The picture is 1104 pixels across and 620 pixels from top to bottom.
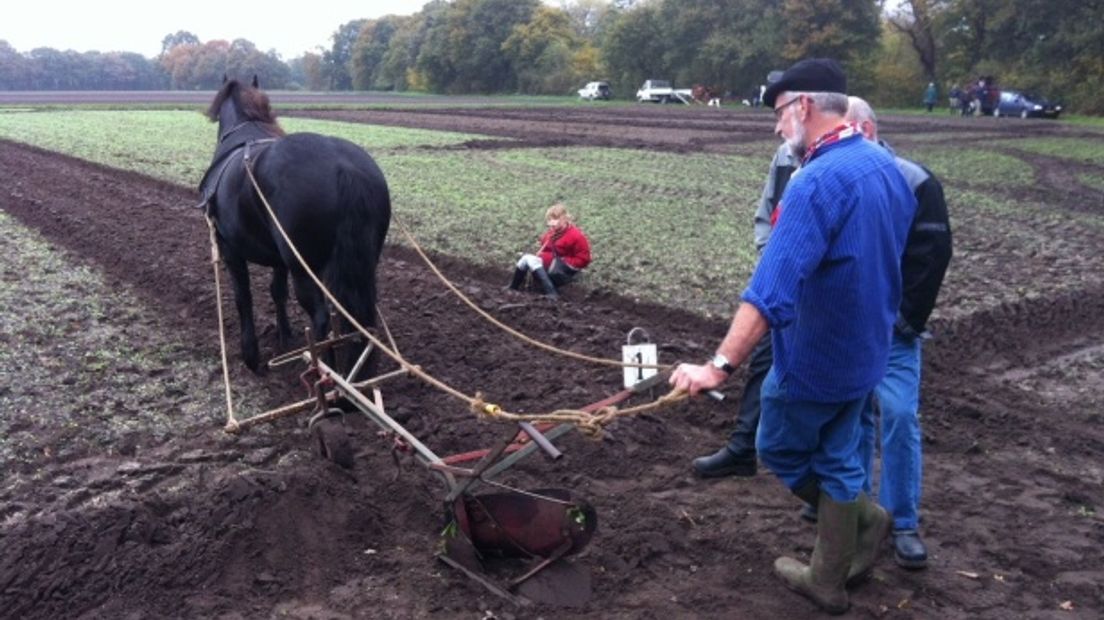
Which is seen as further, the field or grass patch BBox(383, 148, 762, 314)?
grass patch BBox(383, 148, 762, 314)

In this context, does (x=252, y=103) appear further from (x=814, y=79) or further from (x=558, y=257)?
(x=814, y=79)

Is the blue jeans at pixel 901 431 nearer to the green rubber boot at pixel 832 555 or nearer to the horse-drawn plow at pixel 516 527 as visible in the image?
the green rubber boot at pixel 832 555

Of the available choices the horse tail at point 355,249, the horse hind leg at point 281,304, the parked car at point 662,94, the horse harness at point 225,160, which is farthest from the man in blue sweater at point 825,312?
the parked car at point 662,94

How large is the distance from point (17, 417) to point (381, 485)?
94.3 inches

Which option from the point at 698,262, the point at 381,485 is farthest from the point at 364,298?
the point at 698,262

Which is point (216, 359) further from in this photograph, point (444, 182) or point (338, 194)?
point (444, 182)

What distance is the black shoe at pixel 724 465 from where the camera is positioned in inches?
201

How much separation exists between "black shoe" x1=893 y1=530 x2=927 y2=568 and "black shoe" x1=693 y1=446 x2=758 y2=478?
983mm

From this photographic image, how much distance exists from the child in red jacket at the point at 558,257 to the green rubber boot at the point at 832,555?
538 centimetres

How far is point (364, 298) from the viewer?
5.96 m

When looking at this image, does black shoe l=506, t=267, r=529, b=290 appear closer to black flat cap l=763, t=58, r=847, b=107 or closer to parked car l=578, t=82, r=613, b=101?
black flat cap l=763, t=58, r=847, b=107

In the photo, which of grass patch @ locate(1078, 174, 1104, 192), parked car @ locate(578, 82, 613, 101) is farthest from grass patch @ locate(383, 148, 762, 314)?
parked car @ locate(578, 82, 613, 101)

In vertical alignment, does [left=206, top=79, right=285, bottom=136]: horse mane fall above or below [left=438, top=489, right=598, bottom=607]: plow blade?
above

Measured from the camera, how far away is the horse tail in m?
5.88
